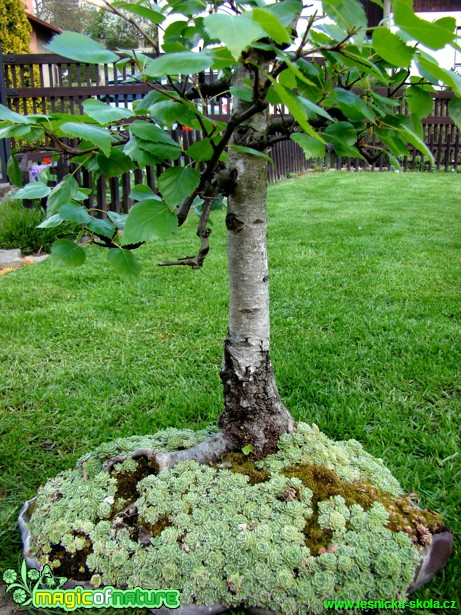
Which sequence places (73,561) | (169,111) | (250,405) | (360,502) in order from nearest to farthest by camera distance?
(169,111) → (73,561) → (360,502) → (250,405)

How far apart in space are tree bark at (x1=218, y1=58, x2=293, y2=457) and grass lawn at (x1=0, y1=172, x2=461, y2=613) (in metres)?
0.65

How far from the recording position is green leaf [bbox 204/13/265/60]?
0.62 meters

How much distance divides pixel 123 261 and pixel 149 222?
1.18 feet

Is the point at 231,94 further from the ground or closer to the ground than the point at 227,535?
further from the ground

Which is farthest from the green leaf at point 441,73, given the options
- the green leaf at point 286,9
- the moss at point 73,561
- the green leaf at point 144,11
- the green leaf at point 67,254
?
the moss at point 73,561

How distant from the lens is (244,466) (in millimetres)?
1673

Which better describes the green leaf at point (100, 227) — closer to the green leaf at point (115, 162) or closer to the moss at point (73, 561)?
the green leaf at point (115, 162)

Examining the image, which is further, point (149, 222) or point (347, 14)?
point (149, 222)

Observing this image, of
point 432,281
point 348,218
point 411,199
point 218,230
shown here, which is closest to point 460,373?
point 432,281

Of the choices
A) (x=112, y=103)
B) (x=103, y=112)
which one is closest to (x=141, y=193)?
(x=103, y=112)

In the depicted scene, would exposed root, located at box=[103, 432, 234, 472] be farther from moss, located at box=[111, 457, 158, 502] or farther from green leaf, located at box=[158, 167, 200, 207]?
green leaf, located at box=[158, 167, 200, 207]

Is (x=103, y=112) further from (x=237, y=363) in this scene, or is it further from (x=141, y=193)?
(x=237, y=363)

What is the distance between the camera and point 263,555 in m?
1.39

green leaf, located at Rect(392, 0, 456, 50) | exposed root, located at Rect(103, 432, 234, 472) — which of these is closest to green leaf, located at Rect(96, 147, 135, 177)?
green leaf, located at Rect(392, 0, 456, 50)
